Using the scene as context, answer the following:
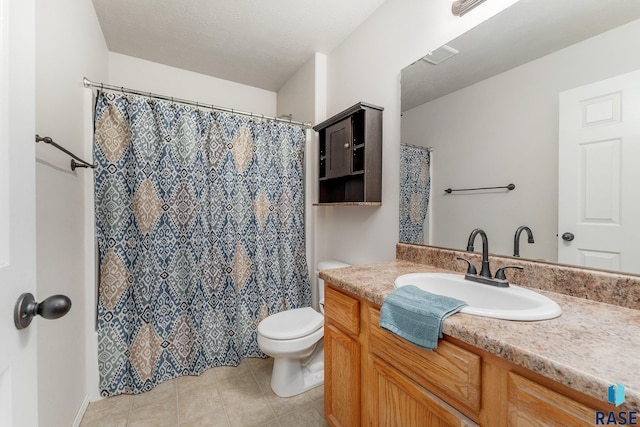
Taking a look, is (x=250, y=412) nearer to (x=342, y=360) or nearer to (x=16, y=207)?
(x=342, y=360)

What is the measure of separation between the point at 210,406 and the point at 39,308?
55.0 inches

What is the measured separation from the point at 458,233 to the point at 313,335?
1.02m

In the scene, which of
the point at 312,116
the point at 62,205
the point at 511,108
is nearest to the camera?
the point at 511,108

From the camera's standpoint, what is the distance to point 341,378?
1164 mm

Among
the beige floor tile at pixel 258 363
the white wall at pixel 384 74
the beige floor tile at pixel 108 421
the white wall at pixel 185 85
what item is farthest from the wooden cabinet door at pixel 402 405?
the white wall at pixel 185 85

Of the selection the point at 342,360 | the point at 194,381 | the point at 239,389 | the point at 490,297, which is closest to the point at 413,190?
the point at 490,297

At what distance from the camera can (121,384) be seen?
63.8 inches

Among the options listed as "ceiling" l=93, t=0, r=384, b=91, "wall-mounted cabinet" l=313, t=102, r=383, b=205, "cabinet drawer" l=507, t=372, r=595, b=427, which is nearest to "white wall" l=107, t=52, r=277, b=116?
"ceiling" l=93, t=0, r=384, b=91

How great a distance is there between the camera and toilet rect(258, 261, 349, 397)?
5.05 ft

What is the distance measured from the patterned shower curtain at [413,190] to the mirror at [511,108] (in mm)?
43

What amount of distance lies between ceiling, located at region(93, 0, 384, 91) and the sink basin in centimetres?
173

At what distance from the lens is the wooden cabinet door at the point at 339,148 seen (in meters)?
1.75

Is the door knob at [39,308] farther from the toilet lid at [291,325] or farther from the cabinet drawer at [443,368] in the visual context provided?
the toilet lid at [291,325]

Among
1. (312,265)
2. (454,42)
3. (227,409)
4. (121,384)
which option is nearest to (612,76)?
(454,42)
